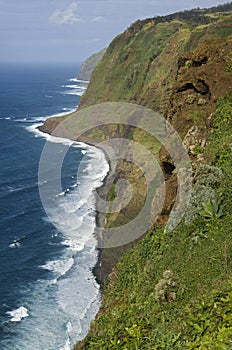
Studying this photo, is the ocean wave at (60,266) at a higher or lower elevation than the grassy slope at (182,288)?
lower

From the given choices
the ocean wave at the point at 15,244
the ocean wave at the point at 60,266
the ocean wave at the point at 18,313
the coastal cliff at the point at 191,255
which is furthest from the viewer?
the ocean wave at the point at 15,244

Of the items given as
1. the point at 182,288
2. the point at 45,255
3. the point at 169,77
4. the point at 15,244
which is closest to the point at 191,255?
the point at 182,288

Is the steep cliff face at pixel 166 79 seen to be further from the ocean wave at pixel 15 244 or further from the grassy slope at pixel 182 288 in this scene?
the ocean wave at pixel 15 244

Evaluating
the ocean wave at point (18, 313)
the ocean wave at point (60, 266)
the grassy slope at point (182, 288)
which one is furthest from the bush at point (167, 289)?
the ocean wave at point (60, 266)

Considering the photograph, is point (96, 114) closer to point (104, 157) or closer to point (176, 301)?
point (104, 157)

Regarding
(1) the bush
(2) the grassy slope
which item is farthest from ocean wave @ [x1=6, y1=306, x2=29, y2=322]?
(1) the bush

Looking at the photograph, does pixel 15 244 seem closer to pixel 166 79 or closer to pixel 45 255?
pixel 45 255

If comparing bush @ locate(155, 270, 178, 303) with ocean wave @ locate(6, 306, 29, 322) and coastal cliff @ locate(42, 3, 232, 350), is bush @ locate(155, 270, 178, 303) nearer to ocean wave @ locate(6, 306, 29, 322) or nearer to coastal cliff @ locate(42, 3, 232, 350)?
coastal cliff @ locate(42, 3, 232, 350)

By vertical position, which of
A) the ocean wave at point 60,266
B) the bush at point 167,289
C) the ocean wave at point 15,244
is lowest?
the ocean wave at point 60,266
